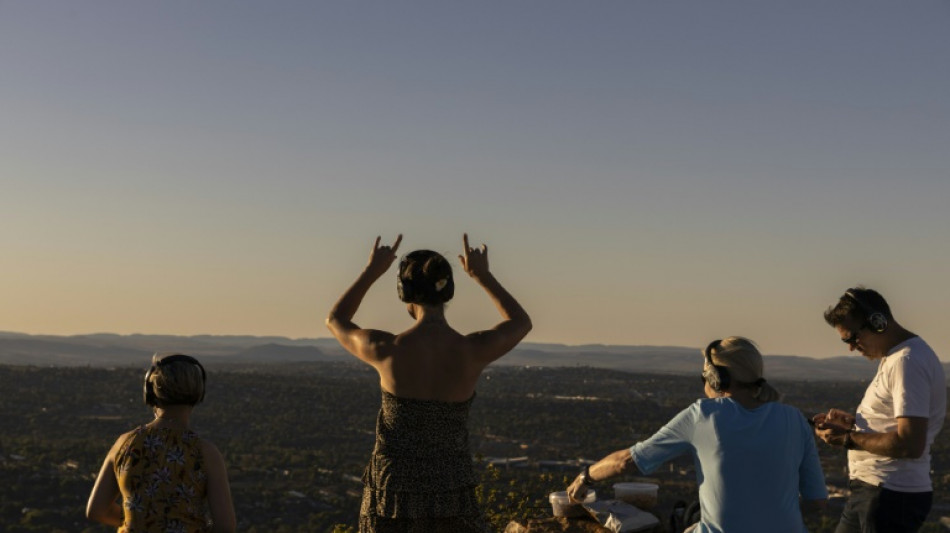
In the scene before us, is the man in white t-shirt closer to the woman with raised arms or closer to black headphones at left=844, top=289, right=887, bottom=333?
black headphones at left=844, top=289, right=887, bottom=333

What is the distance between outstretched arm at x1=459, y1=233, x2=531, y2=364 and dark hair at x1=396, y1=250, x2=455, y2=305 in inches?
9.7

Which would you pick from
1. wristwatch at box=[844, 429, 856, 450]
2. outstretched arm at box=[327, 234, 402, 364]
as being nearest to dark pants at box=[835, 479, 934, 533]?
wristwatch at box=[844, 429, 856, 450]

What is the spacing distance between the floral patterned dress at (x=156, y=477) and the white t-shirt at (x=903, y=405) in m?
3.38

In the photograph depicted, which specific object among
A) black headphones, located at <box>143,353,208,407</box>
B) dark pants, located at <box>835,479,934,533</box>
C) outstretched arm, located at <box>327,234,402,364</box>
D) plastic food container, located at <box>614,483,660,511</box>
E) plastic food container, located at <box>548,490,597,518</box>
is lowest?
plastic food container, located at <box>548,490,597,518</box>

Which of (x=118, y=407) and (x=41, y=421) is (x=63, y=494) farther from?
(x=118, y=407)

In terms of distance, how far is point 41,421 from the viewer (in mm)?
55281

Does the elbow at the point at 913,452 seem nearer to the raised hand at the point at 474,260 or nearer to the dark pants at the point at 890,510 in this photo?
the dark pants at the point at 890,510

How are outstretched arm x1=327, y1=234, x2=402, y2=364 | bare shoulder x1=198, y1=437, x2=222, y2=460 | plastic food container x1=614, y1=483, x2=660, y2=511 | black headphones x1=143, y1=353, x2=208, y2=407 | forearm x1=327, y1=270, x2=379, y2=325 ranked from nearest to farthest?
black headphones x1=143, y1=353, x2=208, y2=407
bare shoulder x1=198, y1=437, x2=222, y2=460
outstretched arm x1=327, y1=234, x2=402, y2=364
forearm x1=327, y1=270, x2=379, y2=325
plastic food container x1=614, y1=483, x2=660, y2=511

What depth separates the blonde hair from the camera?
4.48 metres

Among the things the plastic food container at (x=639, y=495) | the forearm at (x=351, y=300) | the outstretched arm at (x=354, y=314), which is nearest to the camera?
the outstretched arm at (x=354, y=314)

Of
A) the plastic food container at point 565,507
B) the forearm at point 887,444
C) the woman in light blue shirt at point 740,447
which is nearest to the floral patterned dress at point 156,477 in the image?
the woman in light blue shirt at point 740,447

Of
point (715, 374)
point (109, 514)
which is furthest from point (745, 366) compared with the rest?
point (109, 514)

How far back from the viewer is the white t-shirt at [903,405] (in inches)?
207

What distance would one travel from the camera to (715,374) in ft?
14.9
